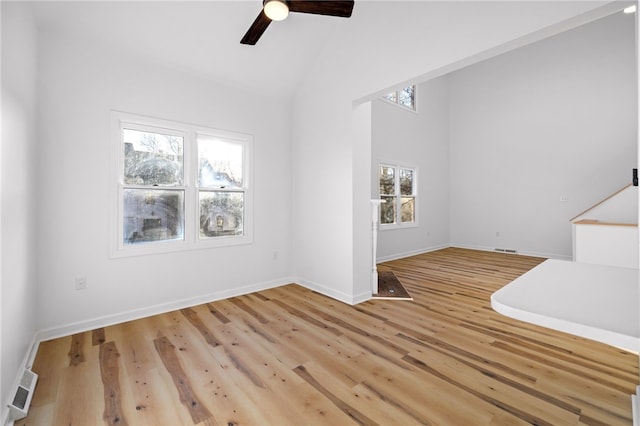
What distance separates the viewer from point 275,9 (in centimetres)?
219

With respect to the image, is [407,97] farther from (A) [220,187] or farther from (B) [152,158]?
(B) [152,158]

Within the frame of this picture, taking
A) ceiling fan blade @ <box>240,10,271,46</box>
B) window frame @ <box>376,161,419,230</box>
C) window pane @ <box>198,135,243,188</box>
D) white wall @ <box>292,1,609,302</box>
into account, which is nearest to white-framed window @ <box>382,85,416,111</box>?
window frame @ <box>376,161,419,230</box>

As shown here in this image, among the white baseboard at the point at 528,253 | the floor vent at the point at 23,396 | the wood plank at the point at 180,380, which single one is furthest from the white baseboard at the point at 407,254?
the floor vent at the point at 23,396

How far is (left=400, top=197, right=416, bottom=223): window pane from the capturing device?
6348mm

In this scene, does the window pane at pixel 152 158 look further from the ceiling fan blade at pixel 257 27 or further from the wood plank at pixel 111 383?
the wood plank at pixel 111 383

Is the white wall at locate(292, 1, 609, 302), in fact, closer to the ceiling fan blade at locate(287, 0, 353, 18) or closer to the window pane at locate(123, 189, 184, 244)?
the ceiling fan blade at locate(287, 0, 353, 18)

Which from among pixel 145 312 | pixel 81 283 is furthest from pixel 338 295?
pixel 81 283

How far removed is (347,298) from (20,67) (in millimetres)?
3452

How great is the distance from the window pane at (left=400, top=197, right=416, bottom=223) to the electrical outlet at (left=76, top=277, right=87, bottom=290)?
5.37 m

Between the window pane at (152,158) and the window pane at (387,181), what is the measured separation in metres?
3.89

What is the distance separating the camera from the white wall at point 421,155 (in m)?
5.81

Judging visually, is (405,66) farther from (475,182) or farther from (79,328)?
(475,182)

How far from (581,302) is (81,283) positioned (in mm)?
3547

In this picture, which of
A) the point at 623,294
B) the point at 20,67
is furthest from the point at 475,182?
the point at 20,67
